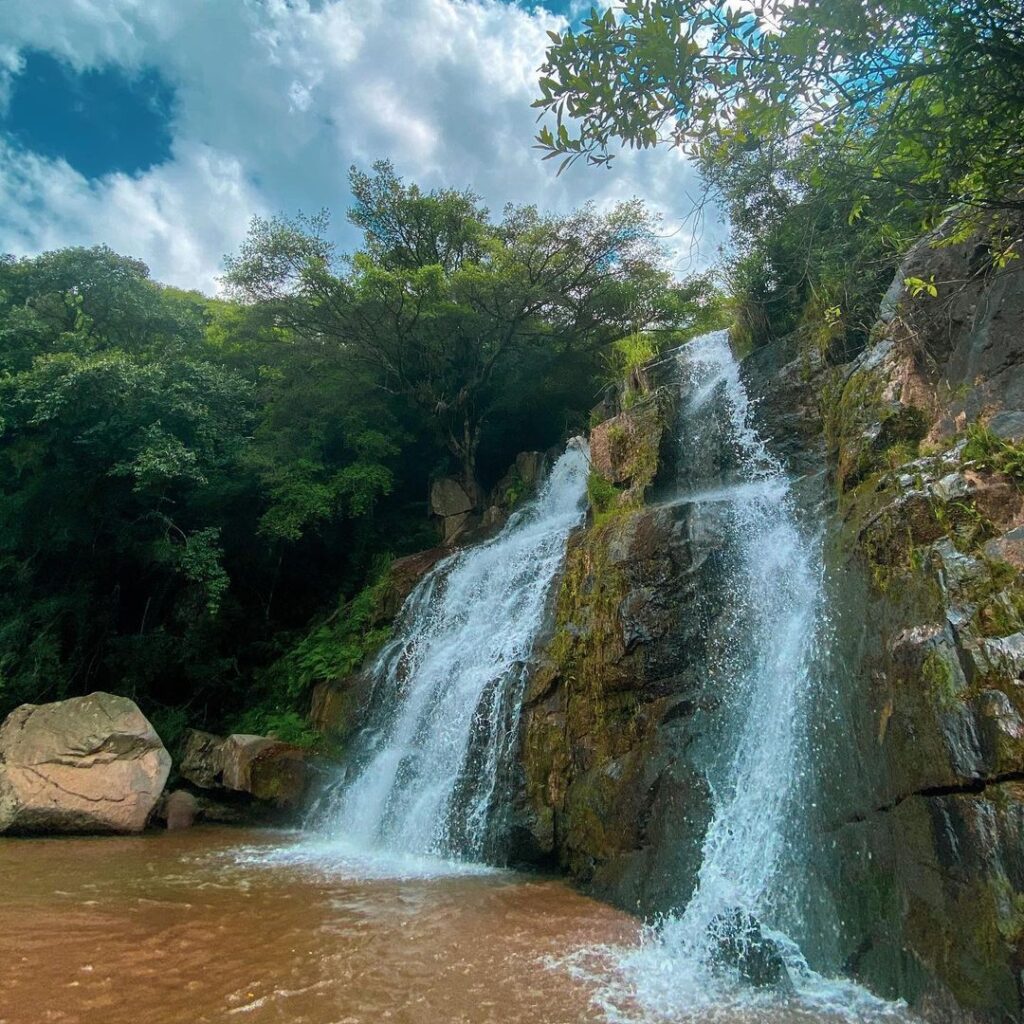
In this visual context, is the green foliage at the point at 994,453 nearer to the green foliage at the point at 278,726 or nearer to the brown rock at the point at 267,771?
the brown rock at the point at 267,771

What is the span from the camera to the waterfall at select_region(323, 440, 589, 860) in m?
7.73

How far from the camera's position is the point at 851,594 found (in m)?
5.58

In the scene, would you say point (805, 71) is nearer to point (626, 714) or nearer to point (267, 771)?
point (626, 714)

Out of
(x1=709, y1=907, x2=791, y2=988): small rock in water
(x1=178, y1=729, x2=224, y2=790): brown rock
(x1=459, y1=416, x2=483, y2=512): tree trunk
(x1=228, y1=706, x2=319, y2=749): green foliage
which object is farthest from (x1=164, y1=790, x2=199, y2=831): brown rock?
(x1=459, y1=416, x2=483, y2=512): tree trunk

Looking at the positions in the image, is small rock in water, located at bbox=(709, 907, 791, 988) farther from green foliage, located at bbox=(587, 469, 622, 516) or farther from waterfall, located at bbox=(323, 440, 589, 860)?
green foliage, located at bbox=(587, 469, 622, 516)

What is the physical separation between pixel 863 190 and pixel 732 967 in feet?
17.8

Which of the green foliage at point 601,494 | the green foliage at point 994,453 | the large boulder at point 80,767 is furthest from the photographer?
the green foliage at point 601,494

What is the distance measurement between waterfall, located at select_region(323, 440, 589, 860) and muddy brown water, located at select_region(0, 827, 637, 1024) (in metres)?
0.83

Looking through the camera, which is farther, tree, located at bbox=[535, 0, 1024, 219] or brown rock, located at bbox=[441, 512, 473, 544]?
brown rock, located at bbox=[441, 512, 473, 544]

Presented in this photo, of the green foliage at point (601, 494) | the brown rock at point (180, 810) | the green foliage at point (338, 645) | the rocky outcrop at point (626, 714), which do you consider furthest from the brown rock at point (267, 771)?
the green foliage at point (601, 494)

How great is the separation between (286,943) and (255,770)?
556 centimetres

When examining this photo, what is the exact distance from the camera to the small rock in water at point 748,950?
14.0ft

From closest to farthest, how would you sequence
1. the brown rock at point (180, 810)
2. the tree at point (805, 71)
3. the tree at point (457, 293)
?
the tree at point (805, 71), the brown rock at point (180, 810), the tree at point (457, 293)

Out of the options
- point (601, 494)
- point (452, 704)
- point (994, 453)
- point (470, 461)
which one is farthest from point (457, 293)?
point (994, 453)
